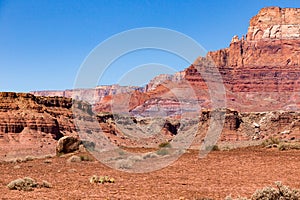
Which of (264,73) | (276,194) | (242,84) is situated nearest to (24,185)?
(276,194)

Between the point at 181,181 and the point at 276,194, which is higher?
the point at 276,194

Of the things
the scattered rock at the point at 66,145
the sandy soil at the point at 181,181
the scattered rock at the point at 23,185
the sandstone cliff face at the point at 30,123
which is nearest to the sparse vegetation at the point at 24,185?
the scattered rock at the point at 23,185

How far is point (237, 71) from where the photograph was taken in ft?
585

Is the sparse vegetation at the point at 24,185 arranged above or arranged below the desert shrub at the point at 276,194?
below

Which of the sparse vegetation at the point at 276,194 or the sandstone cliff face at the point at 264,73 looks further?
the sandstone cliff face at the point at 264,73

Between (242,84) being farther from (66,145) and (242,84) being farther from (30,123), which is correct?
(66,145)

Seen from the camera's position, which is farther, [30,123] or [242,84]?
[242,84]

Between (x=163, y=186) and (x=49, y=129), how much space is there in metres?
46.1

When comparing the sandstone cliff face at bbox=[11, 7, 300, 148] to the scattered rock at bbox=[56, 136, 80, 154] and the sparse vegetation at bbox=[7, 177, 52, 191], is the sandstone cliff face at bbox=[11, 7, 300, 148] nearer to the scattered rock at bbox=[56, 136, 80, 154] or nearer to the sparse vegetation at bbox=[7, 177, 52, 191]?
the scattered rock at bbox=[56, 136, 80, 154]

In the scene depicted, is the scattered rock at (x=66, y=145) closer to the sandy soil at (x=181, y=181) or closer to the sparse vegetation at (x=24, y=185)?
the sandy soil at (x=181, y=181)

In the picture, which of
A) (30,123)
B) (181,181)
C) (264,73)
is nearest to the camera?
(181,181)

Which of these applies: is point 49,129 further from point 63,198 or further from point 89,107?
point 63,198

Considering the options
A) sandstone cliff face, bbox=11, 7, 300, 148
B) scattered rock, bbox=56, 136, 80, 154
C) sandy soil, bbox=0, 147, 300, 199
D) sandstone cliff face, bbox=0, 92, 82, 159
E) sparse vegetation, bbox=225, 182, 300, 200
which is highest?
sandstone cliff face, bbox=11, 7, 300, 148

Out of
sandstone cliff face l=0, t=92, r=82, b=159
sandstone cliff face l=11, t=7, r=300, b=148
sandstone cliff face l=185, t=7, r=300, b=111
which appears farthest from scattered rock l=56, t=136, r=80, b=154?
sandstone cliff face l=185, t=7, r=300, b=111
